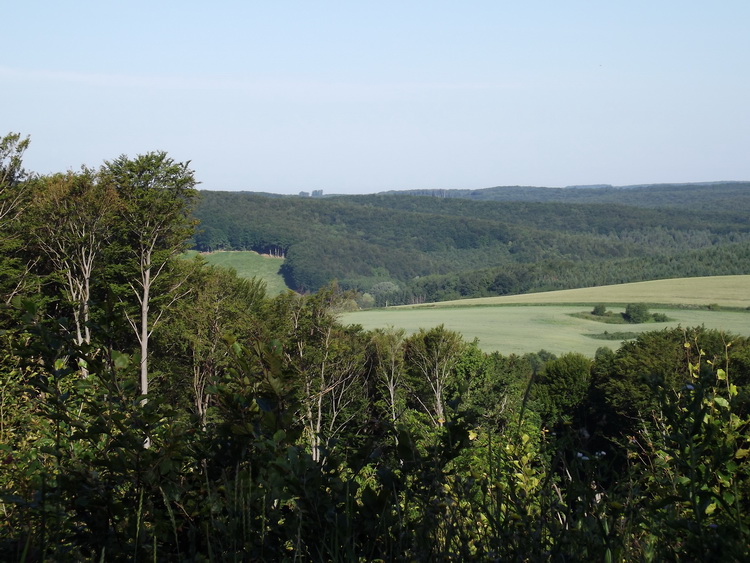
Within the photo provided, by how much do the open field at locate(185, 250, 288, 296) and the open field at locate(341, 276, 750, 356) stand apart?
62.5 m

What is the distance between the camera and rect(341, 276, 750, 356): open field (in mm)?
63125

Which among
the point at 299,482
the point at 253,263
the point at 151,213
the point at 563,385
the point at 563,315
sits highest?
the point at 151,213

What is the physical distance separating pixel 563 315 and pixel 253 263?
9622 centimetres

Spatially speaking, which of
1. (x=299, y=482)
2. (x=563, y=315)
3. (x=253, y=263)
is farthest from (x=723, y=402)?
(x=253, y=263)

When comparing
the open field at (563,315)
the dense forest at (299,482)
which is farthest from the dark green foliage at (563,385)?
the dense forest at (299,482)

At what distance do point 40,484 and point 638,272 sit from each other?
141 metres

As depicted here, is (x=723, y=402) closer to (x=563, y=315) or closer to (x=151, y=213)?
(x=151, y=213)

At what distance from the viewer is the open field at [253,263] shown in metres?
154

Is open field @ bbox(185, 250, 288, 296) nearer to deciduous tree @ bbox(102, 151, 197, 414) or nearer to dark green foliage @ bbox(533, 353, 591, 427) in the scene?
dark green foliage @ bbox(533, 353, 591, 427)

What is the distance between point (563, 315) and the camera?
8275 centimetres

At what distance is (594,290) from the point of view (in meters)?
108

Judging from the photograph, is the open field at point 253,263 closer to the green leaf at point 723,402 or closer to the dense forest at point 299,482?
the green leaf at point 723,402

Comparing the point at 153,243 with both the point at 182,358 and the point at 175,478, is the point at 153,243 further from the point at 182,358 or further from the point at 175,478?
the point at 175,478

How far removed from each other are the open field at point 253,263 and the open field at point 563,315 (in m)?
62.5
